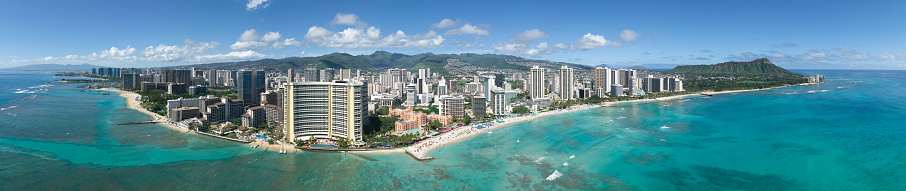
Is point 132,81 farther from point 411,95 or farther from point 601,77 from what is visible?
point 601,77

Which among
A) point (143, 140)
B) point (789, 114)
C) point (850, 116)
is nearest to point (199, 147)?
point (143, 140)

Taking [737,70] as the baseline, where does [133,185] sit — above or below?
below

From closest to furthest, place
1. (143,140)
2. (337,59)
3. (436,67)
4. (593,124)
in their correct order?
(143,140), (593,124), (436,67), (337,59)

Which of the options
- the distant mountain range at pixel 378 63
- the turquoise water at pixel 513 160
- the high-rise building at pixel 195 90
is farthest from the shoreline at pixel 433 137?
the distant mountain range at pixel 378 63

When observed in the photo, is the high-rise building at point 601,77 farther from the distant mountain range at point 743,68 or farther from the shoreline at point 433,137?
the distant mountain range at point 743,68

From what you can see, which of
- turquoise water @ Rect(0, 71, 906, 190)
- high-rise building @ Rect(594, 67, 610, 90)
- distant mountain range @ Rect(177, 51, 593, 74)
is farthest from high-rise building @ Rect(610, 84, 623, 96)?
distant mountain range @ Rect(177, 51, 593, 74)

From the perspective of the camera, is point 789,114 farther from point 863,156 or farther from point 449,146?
point 449,146
